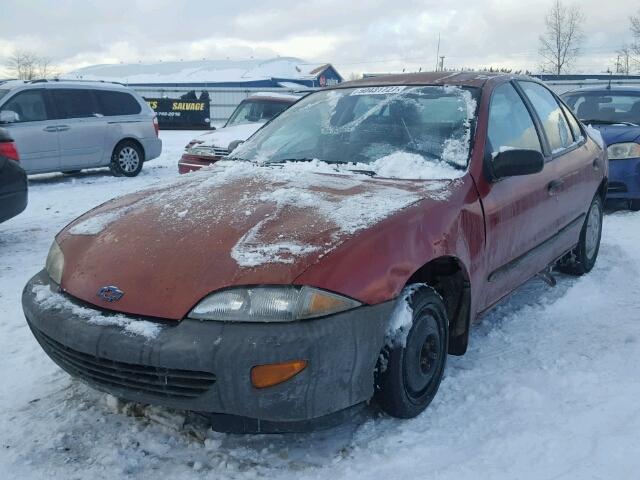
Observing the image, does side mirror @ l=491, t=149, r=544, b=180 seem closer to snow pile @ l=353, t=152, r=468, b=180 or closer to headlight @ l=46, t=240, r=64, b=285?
snow pile @ l=353, t=152, r=468, b=180

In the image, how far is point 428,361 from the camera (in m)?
2.89

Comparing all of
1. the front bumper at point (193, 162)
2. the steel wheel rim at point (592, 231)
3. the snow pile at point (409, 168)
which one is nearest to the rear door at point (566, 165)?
the steel wheel rim at point (592, 231)

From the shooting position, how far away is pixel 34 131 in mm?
9852

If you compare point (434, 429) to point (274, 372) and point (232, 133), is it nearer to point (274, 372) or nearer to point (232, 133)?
point (274, 372)

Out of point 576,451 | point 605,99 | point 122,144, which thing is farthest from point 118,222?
point 122,144

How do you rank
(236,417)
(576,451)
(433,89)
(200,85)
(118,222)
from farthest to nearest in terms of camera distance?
(200,85) → (433,89) → (118,222) → (576,451) → (236,417)

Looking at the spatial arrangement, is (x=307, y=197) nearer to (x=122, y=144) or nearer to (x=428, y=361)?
(x=428, y=361)

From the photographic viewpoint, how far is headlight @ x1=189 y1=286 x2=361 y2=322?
229 centimetres

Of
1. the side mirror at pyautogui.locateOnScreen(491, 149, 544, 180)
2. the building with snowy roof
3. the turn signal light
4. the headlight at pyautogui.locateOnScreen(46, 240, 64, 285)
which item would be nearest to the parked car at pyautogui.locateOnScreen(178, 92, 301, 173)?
the side mirror at pyautogui.locateOnScreen(491, 149, 544, 180)

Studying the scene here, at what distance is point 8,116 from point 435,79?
786 cm

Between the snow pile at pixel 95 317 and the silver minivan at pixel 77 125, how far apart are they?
784 centimetres

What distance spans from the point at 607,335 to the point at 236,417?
2510mm

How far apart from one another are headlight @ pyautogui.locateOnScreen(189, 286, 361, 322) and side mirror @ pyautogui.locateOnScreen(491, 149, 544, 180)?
141 cm

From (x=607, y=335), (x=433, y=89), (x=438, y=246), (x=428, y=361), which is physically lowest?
(x=607, y=335)
